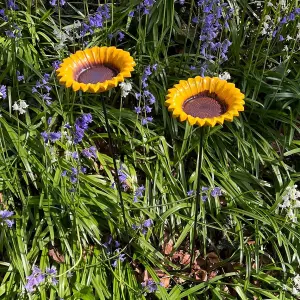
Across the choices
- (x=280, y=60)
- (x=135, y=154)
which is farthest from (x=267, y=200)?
(x=280, y=60)

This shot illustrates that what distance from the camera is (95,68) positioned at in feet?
8.79

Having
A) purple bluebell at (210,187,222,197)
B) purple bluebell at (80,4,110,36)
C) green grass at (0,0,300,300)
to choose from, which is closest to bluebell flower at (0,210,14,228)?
green grass at (0,0,300,300)

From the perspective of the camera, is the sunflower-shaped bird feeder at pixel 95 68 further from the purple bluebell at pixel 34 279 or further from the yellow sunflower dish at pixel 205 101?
the purple bluebell at pixel 34 279

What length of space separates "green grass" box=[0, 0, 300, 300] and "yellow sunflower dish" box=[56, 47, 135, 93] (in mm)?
759

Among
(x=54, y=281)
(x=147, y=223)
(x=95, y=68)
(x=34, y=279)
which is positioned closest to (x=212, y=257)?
(x=147, y=223)

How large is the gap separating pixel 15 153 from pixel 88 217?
27.1 inches

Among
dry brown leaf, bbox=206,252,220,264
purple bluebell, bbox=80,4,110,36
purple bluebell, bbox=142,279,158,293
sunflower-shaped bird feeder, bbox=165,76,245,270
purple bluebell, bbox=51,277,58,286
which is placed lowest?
dry brown leaf, bbox=206,252,220,264

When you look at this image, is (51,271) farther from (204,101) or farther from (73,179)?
(204,101)

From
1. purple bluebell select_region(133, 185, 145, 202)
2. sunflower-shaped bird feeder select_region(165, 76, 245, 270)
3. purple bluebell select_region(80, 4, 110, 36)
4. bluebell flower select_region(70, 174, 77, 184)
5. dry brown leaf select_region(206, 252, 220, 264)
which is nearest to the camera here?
sunflower-shaped bird feeder select_region(165, 76, 245, 270)

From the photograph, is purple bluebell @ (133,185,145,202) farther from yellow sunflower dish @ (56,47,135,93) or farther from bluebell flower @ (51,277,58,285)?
yellow sunflower dish @ (56,47,135,93)

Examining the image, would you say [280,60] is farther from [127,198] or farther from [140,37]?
[127,198]

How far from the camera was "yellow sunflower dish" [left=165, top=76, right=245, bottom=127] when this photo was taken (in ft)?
7.66

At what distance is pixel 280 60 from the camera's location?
4.45 m

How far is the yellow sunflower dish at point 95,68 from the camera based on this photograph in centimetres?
240
